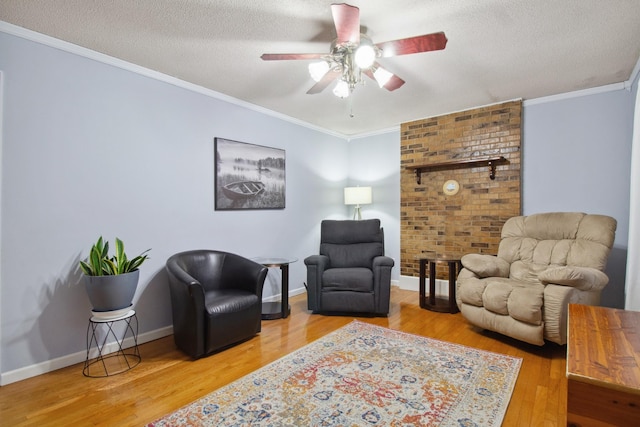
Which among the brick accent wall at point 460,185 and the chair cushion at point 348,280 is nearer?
the chair cushion at point 348,280

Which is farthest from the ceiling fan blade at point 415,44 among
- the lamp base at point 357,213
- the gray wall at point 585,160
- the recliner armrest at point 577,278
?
the lamp base at point 357,213

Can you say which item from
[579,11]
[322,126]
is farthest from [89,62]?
[579,11]

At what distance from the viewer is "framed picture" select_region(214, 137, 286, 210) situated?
3.42 m

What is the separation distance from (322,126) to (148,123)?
252cm

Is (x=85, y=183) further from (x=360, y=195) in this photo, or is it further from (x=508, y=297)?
(x=508, y=297)

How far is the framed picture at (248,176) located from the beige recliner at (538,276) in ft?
7.61

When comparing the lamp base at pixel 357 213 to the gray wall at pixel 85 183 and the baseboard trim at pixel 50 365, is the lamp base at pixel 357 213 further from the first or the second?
the baseboard trim at pixel 50 365

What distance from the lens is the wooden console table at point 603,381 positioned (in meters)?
0.96

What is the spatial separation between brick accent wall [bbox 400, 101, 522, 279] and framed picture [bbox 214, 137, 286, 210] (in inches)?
73.0

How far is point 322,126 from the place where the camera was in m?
4.76

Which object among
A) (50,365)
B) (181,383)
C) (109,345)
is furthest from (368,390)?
(50,365)

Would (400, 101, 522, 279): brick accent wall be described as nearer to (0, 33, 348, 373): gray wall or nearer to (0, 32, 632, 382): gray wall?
(0, 32, 632, 382): gray wall

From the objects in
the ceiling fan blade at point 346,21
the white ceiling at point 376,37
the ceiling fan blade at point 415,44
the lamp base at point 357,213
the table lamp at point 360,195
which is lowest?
the lamp base at point 357,213

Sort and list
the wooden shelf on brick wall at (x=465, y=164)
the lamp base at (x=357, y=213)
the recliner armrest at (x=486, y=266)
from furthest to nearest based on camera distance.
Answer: the lamp base at (x=357, y=213)
the wooden shelf on brick wall at (x=465, y=164)
the recliner armrest at (x=486, y=266)
